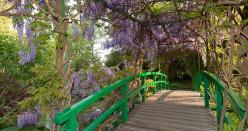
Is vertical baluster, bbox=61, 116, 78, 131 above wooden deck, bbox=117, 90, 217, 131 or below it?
above

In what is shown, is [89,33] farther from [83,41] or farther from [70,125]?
[70,125]

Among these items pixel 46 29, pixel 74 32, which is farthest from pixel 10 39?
pixel 46 29

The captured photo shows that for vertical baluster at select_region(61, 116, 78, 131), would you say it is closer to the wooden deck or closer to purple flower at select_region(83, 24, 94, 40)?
the wooden deck

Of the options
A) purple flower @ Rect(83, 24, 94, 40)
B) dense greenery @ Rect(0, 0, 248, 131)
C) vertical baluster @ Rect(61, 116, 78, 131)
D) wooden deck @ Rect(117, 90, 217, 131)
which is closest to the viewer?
vertical baluster @ Rect(61, 116, 78, 131)

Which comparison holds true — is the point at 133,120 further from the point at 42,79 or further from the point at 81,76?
the point at 42,79

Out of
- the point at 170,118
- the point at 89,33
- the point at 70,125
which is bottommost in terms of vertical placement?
the point at 170,118

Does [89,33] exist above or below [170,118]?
above

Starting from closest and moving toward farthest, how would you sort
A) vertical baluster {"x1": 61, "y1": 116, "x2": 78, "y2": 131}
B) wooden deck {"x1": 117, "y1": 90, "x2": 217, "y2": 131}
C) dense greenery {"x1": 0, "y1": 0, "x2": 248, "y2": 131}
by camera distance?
vertical baluster {"x1": 61, "y1": 116, "x2": 78, "y2": 131}
dense greenery {"x1": 0, "y1": 0, "x2": 248, "y2": 131}
wooden deck {"x1": 117, "y1": 90, "x2": 217, "y2": 131}

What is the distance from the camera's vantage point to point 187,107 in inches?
284

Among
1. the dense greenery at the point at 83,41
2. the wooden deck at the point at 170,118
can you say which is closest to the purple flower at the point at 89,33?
the dense greenery at the point at 83,41

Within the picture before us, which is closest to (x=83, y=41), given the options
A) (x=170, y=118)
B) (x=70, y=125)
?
(x=170, y=118)

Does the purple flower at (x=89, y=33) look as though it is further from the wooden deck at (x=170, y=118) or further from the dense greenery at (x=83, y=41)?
the wooden deck at (x=170, y=118)

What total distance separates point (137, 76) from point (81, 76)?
63.0 inches

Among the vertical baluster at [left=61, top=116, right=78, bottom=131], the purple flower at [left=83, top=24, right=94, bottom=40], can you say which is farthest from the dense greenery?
the vertical baluster at [left=61, top=116, right=78, bottom=131]
